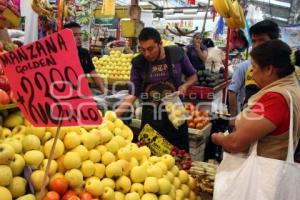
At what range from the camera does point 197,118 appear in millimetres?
4676

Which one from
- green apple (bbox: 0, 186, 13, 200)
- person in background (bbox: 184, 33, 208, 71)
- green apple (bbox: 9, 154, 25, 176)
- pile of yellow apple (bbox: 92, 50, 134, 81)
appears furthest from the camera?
person in background (bbox: 184, 33, 208, 71)

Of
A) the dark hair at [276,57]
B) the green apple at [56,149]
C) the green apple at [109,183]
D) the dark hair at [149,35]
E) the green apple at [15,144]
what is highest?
the dark hair at [149,35]

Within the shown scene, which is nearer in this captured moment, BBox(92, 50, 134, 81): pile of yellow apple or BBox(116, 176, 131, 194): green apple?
BBox(116, 176, 131, 194): green apple

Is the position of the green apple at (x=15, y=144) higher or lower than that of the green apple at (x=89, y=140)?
higher

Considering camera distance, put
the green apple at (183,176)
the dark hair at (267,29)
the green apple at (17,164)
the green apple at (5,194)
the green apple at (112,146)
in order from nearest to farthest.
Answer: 1. the green apple at (5,194)
2. the green apple at (17,164)
3. the green apple at (112,146)
4. the green apple at (183,176)
5. the dark hair at (267,29)

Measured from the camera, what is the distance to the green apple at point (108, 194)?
1666 millimetres

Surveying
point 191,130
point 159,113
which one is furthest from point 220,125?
point 159,113

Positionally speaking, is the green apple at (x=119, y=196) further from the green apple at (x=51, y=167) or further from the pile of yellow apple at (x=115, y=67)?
the pile of yellow apple at (x=115, y=67)

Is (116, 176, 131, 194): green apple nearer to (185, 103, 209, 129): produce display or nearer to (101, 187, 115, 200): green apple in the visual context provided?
(101, 187, 115, 200): green apple

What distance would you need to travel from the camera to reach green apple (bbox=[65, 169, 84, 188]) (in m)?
1.62

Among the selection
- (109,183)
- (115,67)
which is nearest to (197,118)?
(115,67)

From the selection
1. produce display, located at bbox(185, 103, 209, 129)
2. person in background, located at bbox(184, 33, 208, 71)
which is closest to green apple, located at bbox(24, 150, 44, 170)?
produce display, located at bbox(185, 103, 209, 129)

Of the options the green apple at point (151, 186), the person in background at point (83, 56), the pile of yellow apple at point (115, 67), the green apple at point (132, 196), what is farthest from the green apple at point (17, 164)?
the pile of yellow apple at point (115, 67)

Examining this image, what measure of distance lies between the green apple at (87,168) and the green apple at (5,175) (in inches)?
14.5
